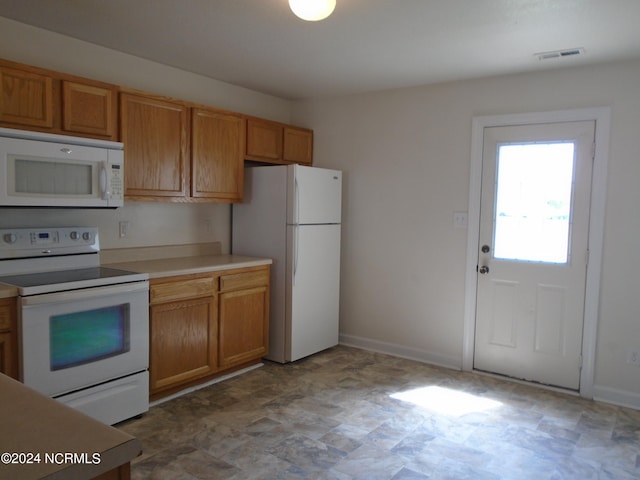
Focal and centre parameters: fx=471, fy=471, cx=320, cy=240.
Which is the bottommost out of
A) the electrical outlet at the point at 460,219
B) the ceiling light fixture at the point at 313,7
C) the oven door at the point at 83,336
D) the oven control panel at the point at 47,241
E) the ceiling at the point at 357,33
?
the oven door at the point at 83,336

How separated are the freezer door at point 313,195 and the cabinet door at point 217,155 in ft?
1.48

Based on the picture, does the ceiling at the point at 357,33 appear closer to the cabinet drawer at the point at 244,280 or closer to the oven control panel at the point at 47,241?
the oven control panel at the point at 47,241

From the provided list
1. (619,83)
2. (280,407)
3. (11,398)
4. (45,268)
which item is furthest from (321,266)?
(11,398)

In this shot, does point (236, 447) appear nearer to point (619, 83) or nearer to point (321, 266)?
point (321, 266)

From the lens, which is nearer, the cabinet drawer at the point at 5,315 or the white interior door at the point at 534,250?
the cabinet drawer at the point at 5,315

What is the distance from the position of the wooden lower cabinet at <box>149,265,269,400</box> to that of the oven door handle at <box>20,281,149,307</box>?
0.60 ft

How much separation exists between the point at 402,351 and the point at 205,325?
1.86m

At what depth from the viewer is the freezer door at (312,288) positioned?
12.9 ft

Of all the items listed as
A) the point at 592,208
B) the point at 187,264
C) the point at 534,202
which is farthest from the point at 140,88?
the point at 592,208

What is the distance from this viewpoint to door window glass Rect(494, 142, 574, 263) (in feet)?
11.4

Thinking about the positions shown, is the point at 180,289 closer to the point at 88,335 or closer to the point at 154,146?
the point at 88,335

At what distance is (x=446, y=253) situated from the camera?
158 inches

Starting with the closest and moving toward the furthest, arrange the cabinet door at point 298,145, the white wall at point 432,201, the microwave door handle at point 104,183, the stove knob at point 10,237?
the stove knob at point 10,237, the microwave door handle at point 104,183, the white wall at point 432,201, the cabinet door at point 298,145

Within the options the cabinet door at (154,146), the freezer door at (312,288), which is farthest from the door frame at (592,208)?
the cabinet door at (154,146)
